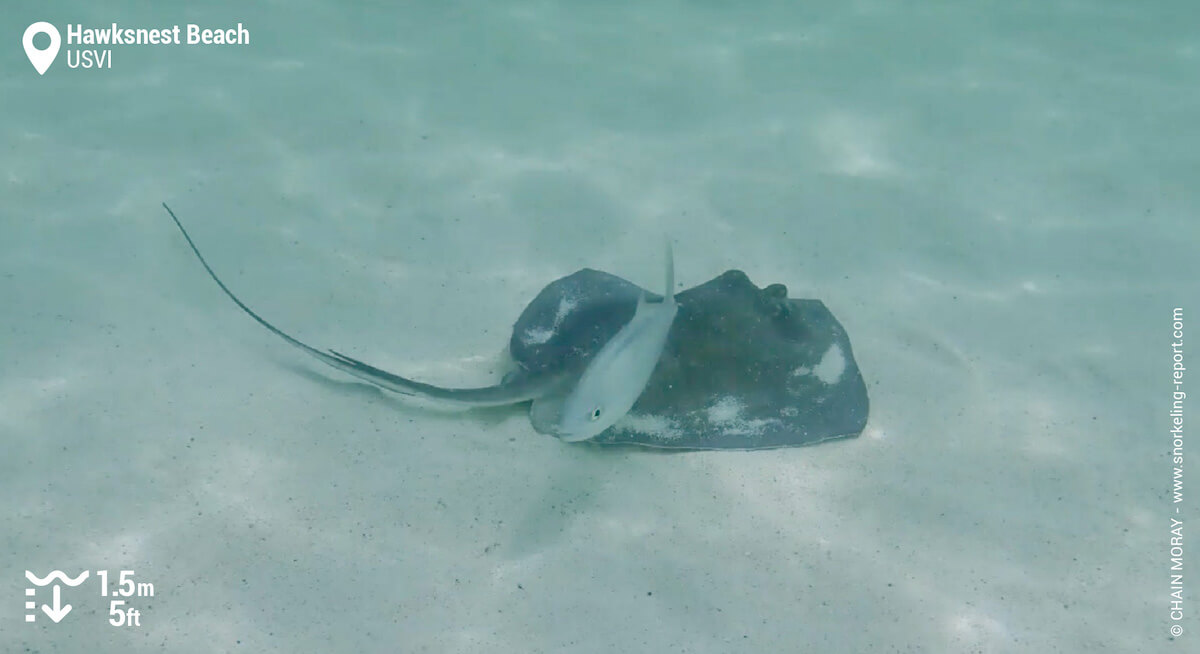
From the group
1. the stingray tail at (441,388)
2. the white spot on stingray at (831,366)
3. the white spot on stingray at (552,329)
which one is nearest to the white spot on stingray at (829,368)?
the white spot on stingray at (831,366)

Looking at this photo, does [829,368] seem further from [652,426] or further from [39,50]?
[39,50]

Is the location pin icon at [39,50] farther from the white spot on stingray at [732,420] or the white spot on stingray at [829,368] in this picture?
the white spot on stingray at [829,368]

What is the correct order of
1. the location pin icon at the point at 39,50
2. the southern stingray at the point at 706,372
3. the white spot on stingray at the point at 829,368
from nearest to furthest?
1. the southern stingray at the point at 706,372
2. the white spot on stingray at the point at 829,368
3. the location pin icon at the point at 39,50

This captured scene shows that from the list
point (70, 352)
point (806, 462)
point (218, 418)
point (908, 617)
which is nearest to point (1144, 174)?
point (806, 462)

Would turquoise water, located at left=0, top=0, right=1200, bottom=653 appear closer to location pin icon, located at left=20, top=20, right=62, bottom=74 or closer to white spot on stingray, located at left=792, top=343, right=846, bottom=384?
location pin icon, located at left=20, top=20, right=62, bottom=74

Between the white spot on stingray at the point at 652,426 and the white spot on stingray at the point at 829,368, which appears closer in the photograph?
the white spot on stingray at the point at 652,426

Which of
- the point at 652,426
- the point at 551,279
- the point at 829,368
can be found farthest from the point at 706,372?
the point at 551,279

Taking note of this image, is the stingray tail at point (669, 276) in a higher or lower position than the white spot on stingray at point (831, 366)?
higher

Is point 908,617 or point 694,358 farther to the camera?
point 694,358

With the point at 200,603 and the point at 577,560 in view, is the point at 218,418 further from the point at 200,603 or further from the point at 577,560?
the point at 577,560
